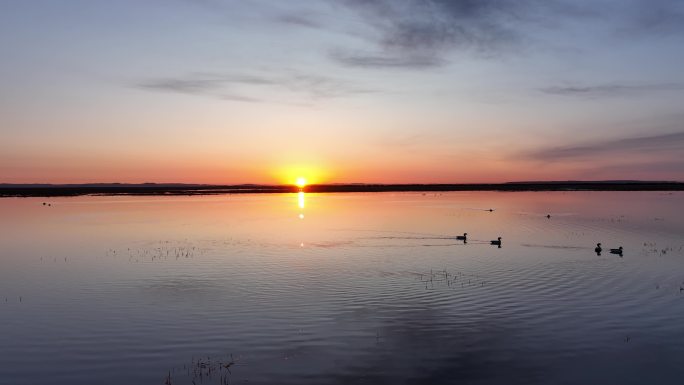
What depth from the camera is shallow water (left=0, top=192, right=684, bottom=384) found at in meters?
16.1

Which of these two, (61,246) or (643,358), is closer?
(643,358)

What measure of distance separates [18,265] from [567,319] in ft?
109

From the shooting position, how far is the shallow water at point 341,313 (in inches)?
634

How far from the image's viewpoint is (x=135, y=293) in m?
26.6

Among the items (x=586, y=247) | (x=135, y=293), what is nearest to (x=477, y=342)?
(x=135, y=293)

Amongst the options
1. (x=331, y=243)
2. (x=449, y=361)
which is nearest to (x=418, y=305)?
(x=449, y=361)

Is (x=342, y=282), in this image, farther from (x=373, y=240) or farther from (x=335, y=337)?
(x=373, y=240)

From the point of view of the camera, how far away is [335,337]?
19.1m

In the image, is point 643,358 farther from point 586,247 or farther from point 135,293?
point 586,247

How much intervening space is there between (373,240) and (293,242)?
24.7 feet

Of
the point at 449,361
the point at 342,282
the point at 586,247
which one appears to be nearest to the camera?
the point at 449,361

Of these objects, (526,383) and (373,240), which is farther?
(373,240)

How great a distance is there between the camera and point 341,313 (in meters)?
22.5

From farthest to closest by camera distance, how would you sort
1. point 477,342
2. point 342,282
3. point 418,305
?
1. point 342,282
2. point 418,305
3. point 477,342
